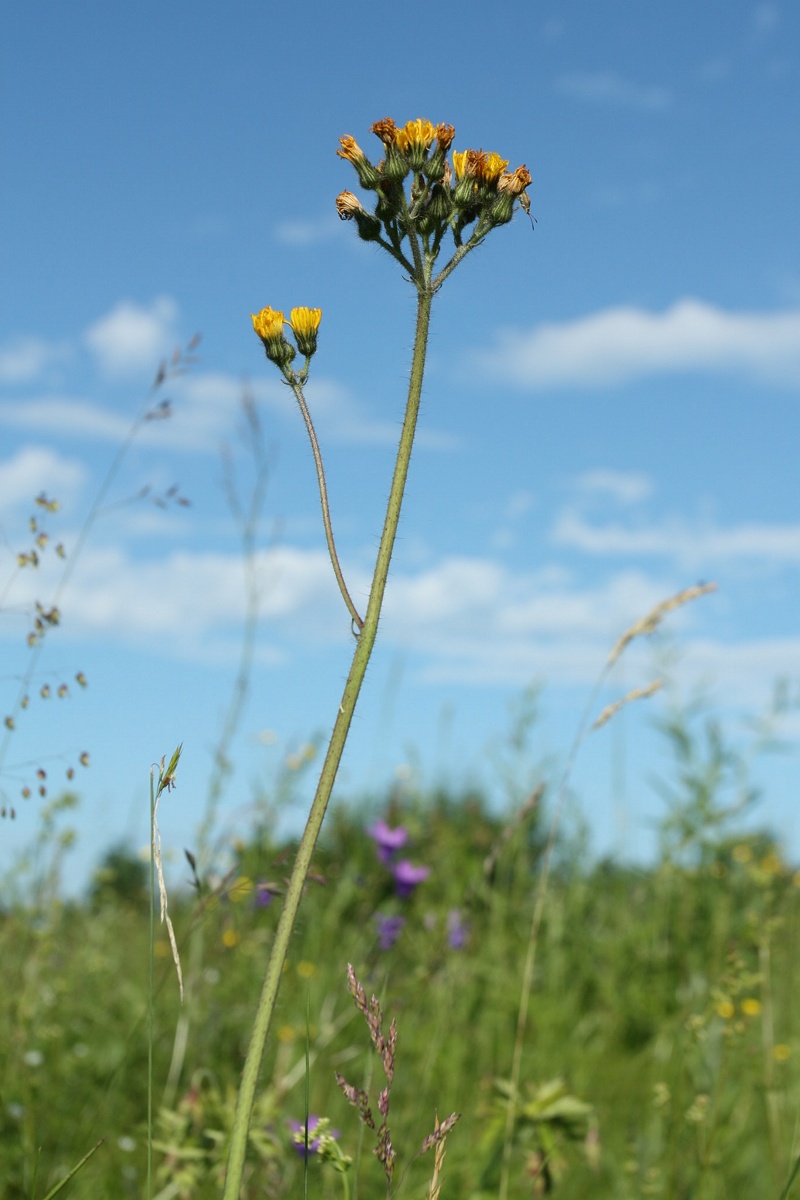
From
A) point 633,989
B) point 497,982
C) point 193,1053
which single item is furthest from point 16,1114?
point 633,989

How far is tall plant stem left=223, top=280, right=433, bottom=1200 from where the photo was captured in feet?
4.57

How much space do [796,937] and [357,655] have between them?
5.89 metres

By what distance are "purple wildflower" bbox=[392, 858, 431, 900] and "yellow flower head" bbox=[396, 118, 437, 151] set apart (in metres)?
2.97

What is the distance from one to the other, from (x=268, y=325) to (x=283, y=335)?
3 cm

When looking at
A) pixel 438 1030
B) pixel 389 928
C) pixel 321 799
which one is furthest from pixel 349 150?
pixel 389 928

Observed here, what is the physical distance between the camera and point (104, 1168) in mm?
3068

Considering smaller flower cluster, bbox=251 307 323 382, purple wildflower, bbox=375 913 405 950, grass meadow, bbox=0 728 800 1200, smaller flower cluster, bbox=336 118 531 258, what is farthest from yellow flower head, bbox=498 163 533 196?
purple wildflower, bbox=375 913 405 950

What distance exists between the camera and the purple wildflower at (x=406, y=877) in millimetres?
4148

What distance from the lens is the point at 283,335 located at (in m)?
1.70

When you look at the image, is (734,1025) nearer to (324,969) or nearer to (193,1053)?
(193,1053)

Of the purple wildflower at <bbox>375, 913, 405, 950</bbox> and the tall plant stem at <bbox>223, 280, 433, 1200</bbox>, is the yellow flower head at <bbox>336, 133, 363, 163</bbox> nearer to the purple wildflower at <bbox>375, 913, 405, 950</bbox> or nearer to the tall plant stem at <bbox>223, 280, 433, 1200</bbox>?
the tall plant stem at <bbox>223, 280, 433, 1200</bbox>

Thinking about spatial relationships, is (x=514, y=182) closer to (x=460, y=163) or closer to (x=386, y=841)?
(x=460, y=163)

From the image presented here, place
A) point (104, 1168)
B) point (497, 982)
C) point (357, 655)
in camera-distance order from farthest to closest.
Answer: point (497, 982)
point (104, 1168)
point (357, 655)

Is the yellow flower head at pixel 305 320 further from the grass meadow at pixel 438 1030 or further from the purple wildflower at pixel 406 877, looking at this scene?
the purple wildflower at pixel 406 877
